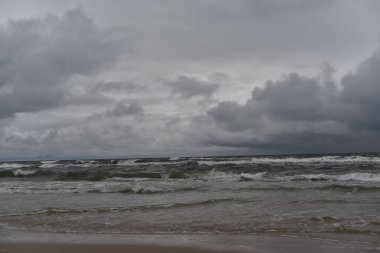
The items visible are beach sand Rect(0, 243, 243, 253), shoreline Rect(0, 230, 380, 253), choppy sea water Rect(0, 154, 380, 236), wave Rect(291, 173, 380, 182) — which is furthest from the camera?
wave Rect(291, 173, 380, 182)

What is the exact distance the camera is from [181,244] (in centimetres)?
771

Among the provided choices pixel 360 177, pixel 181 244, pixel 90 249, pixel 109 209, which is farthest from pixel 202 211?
pixel 360 177

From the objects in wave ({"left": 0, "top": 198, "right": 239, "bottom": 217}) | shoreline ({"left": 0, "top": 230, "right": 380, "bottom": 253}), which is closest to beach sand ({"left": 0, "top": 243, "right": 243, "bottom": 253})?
shoreline ({"left": 0, "top": 230, "right": 380, "bottom": 253})

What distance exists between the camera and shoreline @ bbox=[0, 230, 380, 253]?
23.4 feet

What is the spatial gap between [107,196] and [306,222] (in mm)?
9195

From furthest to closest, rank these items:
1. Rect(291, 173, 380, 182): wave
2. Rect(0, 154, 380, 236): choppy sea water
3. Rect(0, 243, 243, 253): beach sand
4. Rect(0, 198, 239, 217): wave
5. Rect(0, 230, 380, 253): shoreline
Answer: Rect(291, 173, 380, 182): wave
Rect(0, 198, 239, 217): wave
Rect(0, 154, 380, 236): choppy sea water
Rect(0, 243, 243, 253): beach sand
Rect(0, 230, 380, 253): shoreline

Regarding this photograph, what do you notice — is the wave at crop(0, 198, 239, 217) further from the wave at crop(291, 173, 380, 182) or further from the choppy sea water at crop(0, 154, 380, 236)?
the wave at crop(291, 173, 380, 182)

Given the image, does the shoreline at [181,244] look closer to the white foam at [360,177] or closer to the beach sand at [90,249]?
the beach sand at [90,249]

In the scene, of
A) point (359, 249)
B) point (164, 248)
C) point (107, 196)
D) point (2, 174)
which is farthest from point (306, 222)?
point (2, 174)

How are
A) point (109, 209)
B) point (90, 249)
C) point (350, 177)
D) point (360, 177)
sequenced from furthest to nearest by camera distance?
point (350, 177), point (360, 177), point (109, 209), point (90, 249)

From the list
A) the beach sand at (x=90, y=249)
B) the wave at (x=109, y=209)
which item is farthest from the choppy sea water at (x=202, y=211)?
the beach sand at (x=90, y=249)

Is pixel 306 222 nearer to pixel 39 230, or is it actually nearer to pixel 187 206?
pixel 187 206

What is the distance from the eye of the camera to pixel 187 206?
42.6 ft

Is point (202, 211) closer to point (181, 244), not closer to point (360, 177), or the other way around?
point (181, 244)
